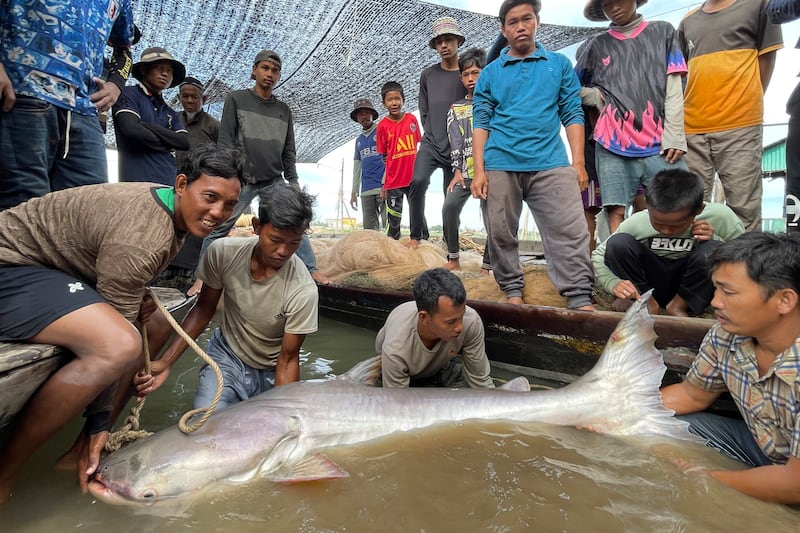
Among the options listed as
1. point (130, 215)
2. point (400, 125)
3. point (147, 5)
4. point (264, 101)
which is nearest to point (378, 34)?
point (400, 125)

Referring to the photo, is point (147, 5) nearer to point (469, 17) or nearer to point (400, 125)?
point (400, 125)

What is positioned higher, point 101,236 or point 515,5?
point 515,5

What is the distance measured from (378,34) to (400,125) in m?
2.81

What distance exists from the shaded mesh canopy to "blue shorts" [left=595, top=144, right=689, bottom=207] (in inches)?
206

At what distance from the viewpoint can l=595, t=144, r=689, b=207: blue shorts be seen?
3924 millimetres

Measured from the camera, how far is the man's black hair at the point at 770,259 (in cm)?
175

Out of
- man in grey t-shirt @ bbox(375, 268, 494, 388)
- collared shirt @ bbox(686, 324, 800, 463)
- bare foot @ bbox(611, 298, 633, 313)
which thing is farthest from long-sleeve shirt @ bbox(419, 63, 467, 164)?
collared shirt @ bbox(686, 324, 800, 463)

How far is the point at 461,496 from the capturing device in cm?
185

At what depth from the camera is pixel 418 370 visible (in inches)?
119

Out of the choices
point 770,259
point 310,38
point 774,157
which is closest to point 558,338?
point 770,259

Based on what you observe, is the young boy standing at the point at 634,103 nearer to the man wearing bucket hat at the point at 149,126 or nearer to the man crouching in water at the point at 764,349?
the man crouching in water at the point at 764,349

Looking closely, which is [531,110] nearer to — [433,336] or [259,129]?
[433,336]

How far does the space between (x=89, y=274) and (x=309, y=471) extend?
50.7 inches

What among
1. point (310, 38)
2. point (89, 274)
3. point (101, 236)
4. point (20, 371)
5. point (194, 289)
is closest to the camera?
point (20, 371)
